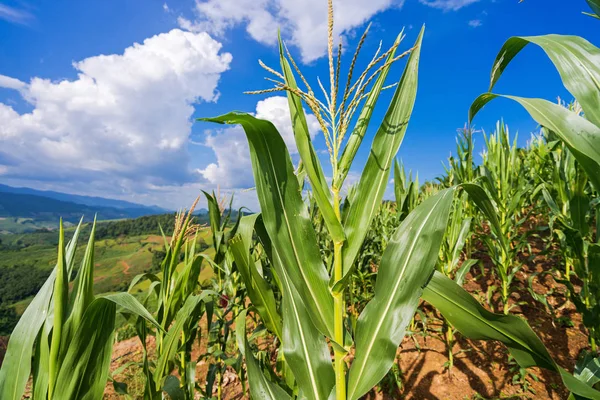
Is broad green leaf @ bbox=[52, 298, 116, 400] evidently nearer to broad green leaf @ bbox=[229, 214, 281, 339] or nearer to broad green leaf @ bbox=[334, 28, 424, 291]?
broad green leaf @ bbox=[229, 214, 281, 339]

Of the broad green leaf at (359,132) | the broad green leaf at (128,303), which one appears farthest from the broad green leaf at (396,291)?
the broad green leaf at (128,303)

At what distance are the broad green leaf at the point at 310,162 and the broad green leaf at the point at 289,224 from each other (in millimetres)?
72

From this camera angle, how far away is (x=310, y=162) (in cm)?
95

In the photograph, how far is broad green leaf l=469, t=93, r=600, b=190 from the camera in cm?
73

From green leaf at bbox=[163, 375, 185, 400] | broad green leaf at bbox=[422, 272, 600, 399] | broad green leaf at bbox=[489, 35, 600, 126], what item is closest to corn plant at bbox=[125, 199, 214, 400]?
green leaf at bbox=[163, 375, 185, 400]

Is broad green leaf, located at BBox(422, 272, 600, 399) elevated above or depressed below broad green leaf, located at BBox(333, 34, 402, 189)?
below

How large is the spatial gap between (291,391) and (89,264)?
146 centimetres

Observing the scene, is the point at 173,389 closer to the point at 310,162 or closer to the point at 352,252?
the point at 352,252

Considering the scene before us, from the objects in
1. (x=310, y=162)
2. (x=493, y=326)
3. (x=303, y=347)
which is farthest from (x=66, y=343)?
(x=493, y=326)

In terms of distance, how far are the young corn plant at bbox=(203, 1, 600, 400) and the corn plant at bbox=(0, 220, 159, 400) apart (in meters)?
0.58

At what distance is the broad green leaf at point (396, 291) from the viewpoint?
0.91 meters

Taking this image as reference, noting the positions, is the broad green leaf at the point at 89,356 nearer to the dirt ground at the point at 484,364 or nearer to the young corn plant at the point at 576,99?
the dirt ground at the point at 484,364

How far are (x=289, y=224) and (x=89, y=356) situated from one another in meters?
0.93

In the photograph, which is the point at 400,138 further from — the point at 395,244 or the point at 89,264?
the point at 89,264
